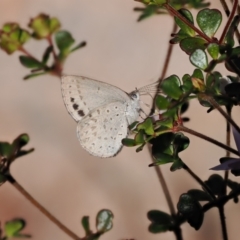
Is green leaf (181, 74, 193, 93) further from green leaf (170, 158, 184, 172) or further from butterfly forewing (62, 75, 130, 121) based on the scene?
butterfly forewing (62, 75, 130, 121)

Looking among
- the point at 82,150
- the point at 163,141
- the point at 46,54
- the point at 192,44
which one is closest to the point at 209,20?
the point at 192,44

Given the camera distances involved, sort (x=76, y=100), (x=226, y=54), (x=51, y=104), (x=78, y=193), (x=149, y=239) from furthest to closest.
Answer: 1. (x=51, y=104)
2. (x=78, y=193)
3. (x=149, y=239)
4. (x=76, y=100)
5. (x=226, y=54)

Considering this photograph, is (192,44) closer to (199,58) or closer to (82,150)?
(199,58)

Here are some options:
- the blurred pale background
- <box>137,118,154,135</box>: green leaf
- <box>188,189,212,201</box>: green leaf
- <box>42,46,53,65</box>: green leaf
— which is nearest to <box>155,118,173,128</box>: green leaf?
<box>137,118,154,135</box>: green leaf

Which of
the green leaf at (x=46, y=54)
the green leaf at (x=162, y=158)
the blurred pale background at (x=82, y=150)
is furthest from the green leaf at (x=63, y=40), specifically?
the blurred pale background at (x=82, y=150)

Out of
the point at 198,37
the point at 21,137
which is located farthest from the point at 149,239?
the point at 198,37

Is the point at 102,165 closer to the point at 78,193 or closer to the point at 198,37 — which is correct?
the point at 78,193
